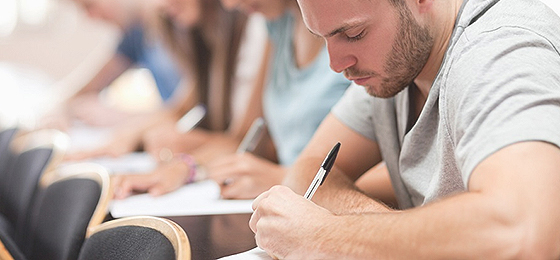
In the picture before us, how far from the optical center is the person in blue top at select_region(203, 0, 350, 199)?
59.8 inches

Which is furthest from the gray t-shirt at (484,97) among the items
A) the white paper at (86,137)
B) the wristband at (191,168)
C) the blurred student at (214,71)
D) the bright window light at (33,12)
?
the bright window light at (33,12)

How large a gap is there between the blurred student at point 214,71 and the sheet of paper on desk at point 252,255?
107 cm

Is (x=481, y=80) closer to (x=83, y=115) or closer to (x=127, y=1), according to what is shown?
(x=83, y=115)

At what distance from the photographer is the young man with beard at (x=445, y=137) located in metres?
0.64

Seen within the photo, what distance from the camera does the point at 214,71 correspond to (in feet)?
7.64

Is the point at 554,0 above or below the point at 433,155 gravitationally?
above

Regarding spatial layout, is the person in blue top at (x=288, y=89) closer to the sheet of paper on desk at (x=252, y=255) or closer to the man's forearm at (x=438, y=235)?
the sheet of paper on desk at (x=252, y=255)

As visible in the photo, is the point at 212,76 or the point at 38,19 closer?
the point at 212,76

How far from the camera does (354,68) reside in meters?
0.96

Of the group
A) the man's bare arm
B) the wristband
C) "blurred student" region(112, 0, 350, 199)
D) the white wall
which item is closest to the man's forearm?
the man's bare arm

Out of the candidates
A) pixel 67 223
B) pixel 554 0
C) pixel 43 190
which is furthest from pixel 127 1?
pixel 554 0

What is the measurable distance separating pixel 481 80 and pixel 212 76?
1689mm

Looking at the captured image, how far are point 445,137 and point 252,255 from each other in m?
0.31

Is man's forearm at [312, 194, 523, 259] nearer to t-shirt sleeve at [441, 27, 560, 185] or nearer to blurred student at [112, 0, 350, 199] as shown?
t-shirt sleeve at [441, 27, 560, 185]
